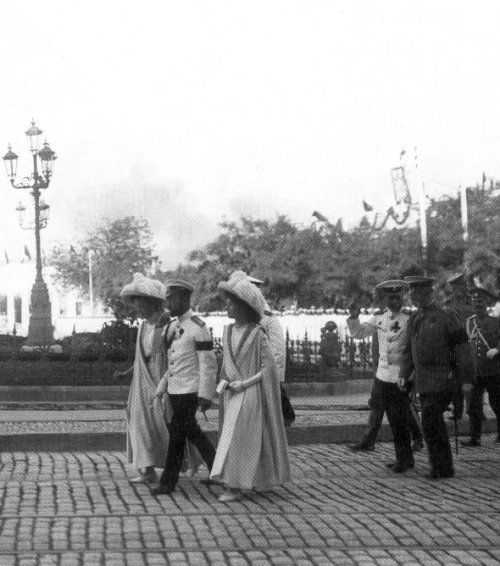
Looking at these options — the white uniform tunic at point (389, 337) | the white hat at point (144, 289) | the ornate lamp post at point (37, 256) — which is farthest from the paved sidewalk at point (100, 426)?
the ornate lamp post at point (37, 256)

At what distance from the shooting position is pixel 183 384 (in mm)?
9859

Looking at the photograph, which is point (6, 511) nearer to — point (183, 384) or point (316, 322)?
point (183, 384)

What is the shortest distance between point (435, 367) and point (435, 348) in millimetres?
151

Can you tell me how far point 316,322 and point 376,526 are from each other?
46.6 metres

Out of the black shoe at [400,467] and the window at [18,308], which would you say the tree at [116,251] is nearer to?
the window at [18,308]

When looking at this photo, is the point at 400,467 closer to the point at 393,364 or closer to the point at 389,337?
the point at 393,364

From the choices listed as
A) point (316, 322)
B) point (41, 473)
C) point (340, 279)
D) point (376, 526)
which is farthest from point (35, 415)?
point (340, 279)

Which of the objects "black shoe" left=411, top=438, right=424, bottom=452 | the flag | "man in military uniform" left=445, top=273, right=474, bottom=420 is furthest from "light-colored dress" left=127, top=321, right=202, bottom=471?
the flag

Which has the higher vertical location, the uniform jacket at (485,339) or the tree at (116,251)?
the tree at (116,251)

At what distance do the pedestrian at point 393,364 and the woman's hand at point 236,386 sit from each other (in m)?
2.03

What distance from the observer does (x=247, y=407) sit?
31.6ft

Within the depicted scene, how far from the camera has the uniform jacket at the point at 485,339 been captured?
13320 millimetres

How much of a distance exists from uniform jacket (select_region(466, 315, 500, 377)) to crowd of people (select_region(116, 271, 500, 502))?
1.84m

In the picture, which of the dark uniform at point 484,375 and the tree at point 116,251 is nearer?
the dark uniform at point 484,375
